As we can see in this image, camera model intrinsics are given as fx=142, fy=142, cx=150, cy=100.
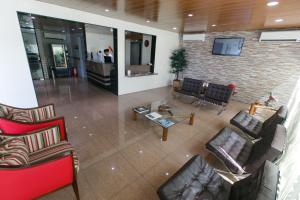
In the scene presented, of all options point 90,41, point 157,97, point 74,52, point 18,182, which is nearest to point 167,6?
point 157,97

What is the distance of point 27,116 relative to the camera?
221cm

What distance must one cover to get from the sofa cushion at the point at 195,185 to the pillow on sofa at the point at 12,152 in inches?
53.0

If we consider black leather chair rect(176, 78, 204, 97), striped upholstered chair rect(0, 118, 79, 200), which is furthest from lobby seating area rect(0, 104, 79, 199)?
black leather chair rect(176, 78, 204, 97)

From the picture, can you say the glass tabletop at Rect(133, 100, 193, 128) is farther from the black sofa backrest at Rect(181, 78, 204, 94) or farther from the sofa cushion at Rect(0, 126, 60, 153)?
the black sofa backrest at Rect(181, 78, 204, 94)

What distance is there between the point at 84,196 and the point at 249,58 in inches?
246

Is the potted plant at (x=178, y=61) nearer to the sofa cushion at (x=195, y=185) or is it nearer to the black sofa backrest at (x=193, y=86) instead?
the black sofa backrest at (x=193, y=86)

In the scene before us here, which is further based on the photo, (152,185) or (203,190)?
(152,185)

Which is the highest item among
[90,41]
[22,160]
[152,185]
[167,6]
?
[167,6]

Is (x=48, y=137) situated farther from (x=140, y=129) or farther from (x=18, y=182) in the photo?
(x=140, y=129)

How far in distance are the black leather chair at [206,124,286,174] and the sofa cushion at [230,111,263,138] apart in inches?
14.7

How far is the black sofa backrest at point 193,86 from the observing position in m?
5.08

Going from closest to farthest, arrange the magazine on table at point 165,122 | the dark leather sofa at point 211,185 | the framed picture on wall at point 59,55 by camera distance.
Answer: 1. the dark leather sofa at point 211,185
2. the magazine on table at point 165,122
3. the framed picture on wall at point 59,55

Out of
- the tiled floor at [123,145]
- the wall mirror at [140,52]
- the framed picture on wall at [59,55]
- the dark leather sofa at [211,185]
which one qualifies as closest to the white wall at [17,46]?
the tiled floor at [123,145]

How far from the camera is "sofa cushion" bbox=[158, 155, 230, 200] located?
140cm
